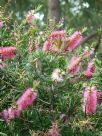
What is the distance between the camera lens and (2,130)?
152 inches

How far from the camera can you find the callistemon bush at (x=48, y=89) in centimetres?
376

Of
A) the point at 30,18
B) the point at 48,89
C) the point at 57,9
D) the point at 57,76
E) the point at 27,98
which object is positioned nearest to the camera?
the point at 27,98

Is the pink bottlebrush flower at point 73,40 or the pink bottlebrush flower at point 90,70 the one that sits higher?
the pink bottlebrush flower at point 73,40

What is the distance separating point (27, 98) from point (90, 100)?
1.51ft

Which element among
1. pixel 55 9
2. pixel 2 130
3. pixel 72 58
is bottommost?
pixel 2 130

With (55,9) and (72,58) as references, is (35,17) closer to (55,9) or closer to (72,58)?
(72,58)

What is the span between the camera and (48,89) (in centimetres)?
394

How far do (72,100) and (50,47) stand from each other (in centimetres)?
51

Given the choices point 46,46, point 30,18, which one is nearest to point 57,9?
point 30,18

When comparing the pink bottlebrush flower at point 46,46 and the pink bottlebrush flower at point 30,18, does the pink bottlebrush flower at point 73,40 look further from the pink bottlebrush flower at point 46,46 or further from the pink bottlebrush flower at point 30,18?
the pink bottlebrush flower at point 30,18

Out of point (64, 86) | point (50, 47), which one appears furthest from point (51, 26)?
point (64, 86)

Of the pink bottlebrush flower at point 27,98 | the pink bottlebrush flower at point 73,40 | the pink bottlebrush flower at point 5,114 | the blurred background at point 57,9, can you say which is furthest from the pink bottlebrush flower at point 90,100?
the blurred background at point 57,9

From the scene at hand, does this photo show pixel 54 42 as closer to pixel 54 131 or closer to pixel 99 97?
pixel 99 97

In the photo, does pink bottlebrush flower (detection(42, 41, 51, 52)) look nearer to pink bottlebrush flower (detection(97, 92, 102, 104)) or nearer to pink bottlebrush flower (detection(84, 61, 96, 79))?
pink bottlebrush flower (detection(84, 61, 96, 79))
